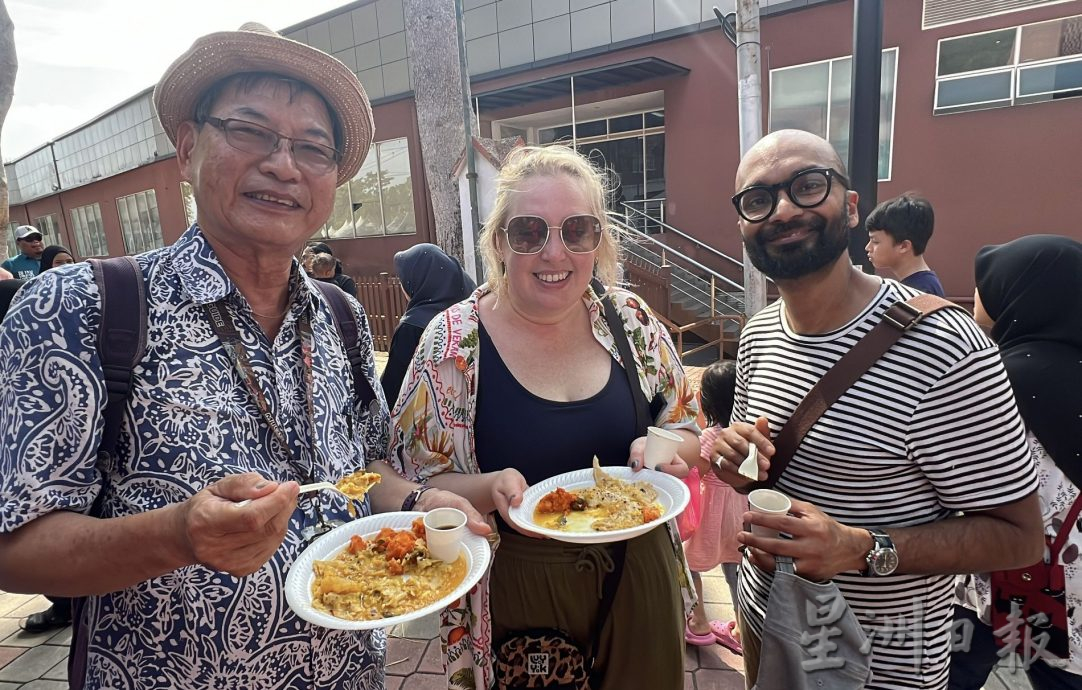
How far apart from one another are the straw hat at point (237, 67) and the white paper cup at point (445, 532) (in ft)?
4.63

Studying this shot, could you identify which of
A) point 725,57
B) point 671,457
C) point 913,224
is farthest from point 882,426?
point 725,57

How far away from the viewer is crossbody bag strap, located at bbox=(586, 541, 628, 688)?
2.07 meters

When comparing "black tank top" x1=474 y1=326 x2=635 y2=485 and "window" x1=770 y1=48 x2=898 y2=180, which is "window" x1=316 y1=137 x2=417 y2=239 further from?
"black tank top" x1=474 y1=326 x2=635 y2=485

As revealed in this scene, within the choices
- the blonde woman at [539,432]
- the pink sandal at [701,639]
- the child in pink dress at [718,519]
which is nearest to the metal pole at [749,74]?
the child in pink dress at [718,519]

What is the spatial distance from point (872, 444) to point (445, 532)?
1.36m

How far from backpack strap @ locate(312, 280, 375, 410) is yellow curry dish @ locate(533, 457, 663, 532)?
29.5 inches

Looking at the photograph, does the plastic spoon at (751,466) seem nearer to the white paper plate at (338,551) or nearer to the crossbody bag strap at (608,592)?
the crossbody bag strap at (608,592)

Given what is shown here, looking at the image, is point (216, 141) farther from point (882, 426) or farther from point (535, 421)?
point (882, 426)

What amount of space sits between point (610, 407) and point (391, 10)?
60.2 ft

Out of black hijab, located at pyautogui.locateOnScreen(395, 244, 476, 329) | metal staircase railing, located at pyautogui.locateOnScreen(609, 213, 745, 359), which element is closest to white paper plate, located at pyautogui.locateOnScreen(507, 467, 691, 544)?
black hijab, located at pyautogui.locateOnScreen(395, 244, 476, 329)

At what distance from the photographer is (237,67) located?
1.63m

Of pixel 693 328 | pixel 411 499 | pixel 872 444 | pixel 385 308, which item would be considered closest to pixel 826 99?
pixel 693 328

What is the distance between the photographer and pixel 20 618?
3928mm

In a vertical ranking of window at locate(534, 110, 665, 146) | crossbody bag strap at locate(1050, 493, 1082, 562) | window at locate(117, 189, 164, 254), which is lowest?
crossbody bag strap at locate(1050, 493, 1082, 562)
